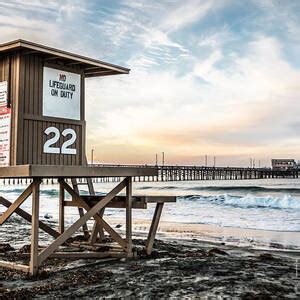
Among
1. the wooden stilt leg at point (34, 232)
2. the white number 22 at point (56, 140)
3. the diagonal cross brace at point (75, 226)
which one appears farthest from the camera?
the white number 22 at point (56, 140)

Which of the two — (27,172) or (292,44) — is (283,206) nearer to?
(292,44)

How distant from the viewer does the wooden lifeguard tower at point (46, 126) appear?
7633mm

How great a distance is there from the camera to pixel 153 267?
7629mm

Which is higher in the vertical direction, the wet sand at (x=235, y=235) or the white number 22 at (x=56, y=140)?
the white number 22 at (x=56, y=140)

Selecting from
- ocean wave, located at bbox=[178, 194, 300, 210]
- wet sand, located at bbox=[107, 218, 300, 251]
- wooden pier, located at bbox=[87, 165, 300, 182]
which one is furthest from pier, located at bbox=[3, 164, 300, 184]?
wet sand, located at bbox=[107, 218, 300, 251]

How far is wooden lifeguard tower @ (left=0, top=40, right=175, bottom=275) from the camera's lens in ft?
25.0

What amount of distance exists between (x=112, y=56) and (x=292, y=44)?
696 cm

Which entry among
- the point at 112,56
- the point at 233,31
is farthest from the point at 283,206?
the point at 112,56

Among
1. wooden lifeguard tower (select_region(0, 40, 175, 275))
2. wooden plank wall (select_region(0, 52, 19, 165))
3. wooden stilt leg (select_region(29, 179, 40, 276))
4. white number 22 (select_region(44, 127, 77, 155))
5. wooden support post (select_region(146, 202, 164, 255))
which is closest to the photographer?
wooden stilt leg (select_region(29, 179, 40, 276))

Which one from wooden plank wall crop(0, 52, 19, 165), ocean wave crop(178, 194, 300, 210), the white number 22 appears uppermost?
wooden plank wall crop(0, 52, 19, 165)

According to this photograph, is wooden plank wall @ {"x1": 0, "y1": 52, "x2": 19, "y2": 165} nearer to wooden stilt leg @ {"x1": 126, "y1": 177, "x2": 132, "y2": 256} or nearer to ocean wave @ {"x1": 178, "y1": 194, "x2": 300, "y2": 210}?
wooden stilt leg @ {"x1": 126, "y1": 177, "x2": 132, "y2": 256}

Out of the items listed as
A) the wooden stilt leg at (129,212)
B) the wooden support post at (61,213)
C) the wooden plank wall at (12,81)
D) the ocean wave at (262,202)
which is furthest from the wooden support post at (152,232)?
the ocean wave at (262,202)

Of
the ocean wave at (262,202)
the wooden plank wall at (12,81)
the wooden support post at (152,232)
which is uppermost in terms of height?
the wooden plank wall at (12,81)

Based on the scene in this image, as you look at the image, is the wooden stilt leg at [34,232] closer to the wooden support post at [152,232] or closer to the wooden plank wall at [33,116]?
the wooden plank wall at [33,116]
